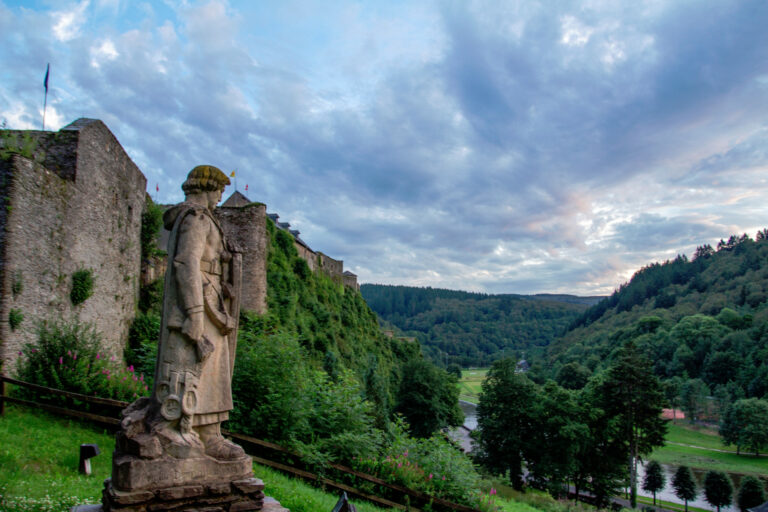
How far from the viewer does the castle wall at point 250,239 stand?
81.5 feet

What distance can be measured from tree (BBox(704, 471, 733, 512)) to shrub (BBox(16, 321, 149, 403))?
45.9 meters

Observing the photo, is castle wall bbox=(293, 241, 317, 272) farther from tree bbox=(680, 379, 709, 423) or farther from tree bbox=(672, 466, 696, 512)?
tree bbox=(680, 379, 709, 423)

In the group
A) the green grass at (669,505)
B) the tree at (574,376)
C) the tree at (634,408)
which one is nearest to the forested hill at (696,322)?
the tree at (574,376)

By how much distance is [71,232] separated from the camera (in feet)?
45.3

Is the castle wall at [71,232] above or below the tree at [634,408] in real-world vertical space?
above

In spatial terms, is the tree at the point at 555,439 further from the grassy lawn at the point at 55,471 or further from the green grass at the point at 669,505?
the grassy lawn at the point at 55,471

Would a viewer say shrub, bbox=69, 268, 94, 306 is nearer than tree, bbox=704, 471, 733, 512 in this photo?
Yes

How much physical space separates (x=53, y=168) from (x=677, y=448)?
75.5 meters

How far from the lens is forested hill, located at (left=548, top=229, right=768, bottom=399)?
268ft

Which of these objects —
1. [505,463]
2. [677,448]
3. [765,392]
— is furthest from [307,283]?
[765,392]

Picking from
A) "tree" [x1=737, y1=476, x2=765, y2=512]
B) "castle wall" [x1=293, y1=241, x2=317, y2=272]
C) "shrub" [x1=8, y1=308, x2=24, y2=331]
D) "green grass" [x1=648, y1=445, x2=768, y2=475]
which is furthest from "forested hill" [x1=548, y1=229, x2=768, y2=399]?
"shrub" [x1=8, y1=308, x2=24, y2=331]

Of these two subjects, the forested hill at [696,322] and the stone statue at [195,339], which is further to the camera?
the forested hill at [696,322]

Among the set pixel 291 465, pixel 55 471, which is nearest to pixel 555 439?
pixel 291 465

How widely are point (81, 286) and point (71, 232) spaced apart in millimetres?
1679
